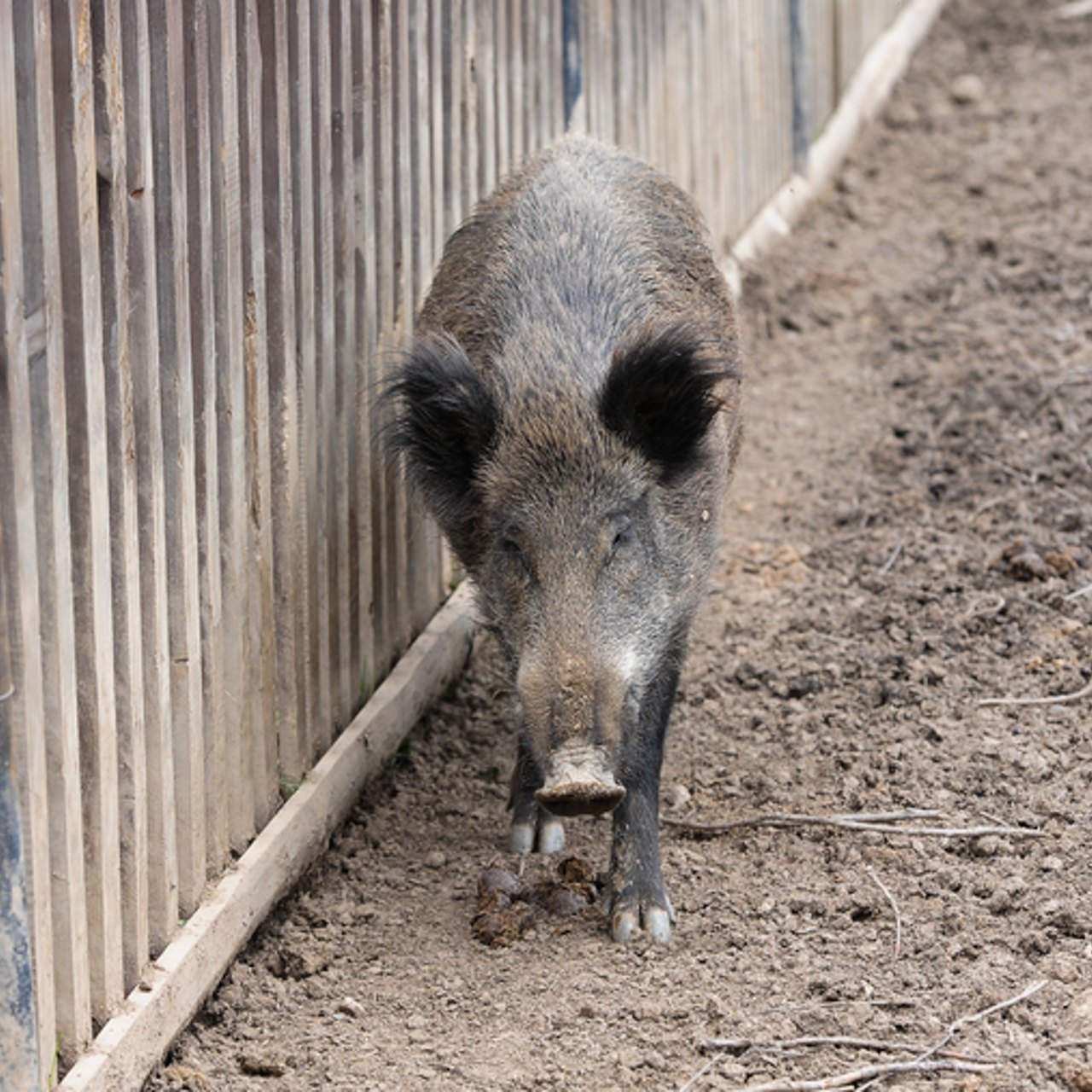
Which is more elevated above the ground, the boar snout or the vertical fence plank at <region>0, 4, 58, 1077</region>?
the vertical fence plank at <region>0, 4, 58, 1077</region>

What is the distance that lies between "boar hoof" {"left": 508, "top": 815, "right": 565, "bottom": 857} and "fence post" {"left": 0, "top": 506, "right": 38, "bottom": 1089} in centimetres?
172

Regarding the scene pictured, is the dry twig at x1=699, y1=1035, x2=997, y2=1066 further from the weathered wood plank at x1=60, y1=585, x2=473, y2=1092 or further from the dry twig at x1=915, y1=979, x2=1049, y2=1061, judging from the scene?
the weathered wood plank at x1=60, y1=585, x2=473, y2=1092

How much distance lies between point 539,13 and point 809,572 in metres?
2.24

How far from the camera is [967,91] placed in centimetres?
1126

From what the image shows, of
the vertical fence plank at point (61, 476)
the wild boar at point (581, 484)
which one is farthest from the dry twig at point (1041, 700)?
the vertical fence plank at point (61, 476)

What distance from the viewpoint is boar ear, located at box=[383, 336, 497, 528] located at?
12.8ft

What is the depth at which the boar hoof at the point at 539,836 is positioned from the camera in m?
4.24

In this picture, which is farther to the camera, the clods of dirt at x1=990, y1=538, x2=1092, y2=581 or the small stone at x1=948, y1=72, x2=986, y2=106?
the small stone at x1=948, y1=72, x2=986, y2=106

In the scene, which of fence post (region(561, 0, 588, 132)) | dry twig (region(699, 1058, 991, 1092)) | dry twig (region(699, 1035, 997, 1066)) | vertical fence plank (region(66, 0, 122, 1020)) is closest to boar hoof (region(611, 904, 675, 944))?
dry twig (region(699, 1035, 997, 1066))

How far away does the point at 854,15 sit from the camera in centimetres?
1084

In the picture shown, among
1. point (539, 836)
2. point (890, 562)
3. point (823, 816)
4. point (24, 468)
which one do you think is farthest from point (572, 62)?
point (24, 468)

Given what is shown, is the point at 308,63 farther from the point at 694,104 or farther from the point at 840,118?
the point at 840,118

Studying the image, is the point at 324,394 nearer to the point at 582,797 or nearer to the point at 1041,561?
the point at 582,797

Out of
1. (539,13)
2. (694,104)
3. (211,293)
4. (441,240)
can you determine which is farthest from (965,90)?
(211,293)
